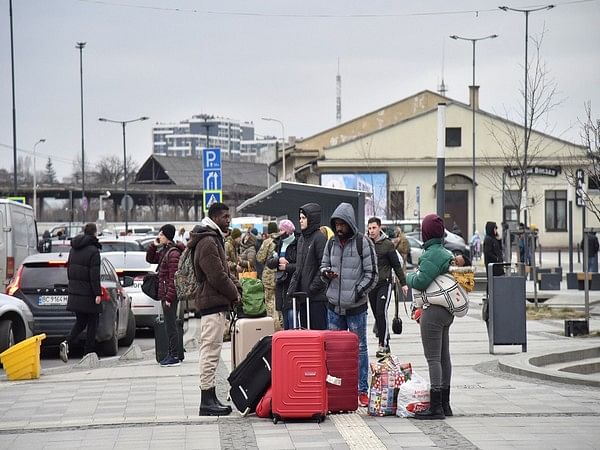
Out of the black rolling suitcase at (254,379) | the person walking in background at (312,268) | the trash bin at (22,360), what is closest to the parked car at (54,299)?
the trash bin at (22,360)

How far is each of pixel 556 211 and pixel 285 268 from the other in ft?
207

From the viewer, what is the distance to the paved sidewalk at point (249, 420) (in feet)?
31.6

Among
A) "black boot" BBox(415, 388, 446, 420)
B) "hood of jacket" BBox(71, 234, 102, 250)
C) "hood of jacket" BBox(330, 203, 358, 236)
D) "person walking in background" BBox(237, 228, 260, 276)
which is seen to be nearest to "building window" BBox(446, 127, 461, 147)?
"person walking in background" BBox(237, 228, 260, 276)

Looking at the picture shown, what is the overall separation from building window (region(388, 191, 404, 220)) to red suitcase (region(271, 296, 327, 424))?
61212mm

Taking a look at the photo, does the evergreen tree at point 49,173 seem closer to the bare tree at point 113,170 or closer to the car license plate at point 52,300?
the bare tree at point 113,170

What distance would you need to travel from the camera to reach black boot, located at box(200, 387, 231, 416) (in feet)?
36.2

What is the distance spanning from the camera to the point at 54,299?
727 inches

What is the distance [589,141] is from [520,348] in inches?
236

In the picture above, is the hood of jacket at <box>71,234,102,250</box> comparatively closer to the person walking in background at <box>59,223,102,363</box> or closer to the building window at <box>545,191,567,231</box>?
the person walking in background at <box>59,223,102,363</box>

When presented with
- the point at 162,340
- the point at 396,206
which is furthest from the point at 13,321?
the point at 396,206

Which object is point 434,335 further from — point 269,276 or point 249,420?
point 269,276

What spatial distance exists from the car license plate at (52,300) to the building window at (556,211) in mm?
60825

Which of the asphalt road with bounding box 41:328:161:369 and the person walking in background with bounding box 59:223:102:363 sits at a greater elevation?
the person walking in background with bounding box 59:223:102:363

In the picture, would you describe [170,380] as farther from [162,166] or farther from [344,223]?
[162,166]
